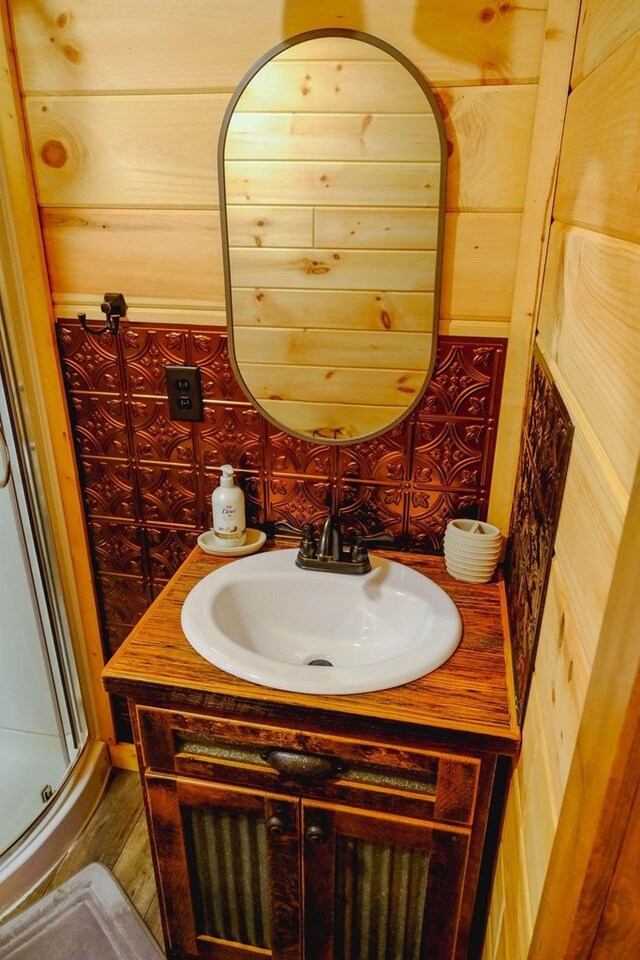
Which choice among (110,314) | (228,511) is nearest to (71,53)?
(110,314)

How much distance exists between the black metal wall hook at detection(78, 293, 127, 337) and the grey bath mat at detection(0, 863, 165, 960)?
1370mm

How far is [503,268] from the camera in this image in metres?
1.20

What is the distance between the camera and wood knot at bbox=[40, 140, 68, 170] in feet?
4.17

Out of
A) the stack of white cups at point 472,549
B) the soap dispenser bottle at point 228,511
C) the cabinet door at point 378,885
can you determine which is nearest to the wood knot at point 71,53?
the soap dispenser bottle at point 228,511

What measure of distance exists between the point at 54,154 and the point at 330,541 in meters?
0.99

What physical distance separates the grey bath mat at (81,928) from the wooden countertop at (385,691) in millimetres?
773

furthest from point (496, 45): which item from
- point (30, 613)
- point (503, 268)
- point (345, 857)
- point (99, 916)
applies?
point (99, 916)

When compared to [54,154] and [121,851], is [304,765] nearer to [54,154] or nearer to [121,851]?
[121,851]

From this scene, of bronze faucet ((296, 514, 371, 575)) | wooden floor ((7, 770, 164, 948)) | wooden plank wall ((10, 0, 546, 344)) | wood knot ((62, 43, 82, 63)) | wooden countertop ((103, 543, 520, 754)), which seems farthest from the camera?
wooden floor ((7, 770, 164, 948))

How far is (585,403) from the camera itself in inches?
28.5

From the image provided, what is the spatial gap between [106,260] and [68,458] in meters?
0.48

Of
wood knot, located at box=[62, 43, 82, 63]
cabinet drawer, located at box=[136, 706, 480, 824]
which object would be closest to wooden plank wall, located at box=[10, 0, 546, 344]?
wood knot, located at box=[62, 43, 82, 63]

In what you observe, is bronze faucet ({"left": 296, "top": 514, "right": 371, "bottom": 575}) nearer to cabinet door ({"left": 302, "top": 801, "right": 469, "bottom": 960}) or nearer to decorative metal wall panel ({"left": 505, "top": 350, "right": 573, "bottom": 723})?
decorative metal wall panel ({"left": 505, "top": 350, "right": 573, "bottom": 723})

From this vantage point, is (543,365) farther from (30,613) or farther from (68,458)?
(30,613)
